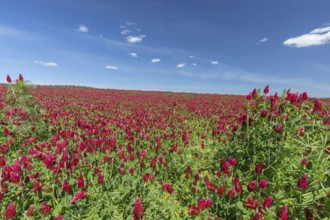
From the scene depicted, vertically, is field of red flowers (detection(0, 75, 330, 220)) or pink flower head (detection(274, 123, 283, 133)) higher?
pink flower head (detection(274, 123, 283, 133))

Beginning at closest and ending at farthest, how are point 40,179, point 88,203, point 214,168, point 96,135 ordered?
point 88,203
point 40,179
point 214,168
point 96,135

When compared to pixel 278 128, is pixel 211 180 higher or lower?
lower

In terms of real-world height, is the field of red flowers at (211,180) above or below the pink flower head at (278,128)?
below

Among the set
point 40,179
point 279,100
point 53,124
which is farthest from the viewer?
point 53,124

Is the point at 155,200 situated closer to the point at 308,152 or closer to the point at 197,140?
the point at 308,152

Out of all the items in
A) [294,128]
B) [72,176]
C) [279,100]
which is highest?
[279,100]

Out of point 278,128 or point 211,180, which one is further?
point 211,180

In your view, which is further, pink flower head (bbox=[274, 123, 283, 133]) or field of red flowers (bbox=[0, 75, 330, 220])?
pink flower head (bbox=[274, 123, 283, 133])

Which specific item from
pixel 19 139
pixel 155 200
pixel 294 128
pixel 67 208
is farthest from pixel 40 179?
pixel 294 128

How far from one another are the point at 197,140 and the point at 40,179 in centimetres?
418

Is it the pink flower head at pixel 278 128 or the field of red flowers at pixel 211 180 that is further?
the pink flower head at pixel 278 128

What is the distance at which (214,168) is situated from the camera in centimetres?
394

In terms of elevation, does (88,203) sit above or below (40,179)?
below

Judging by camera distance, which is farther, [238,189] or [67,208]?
[67,208]
